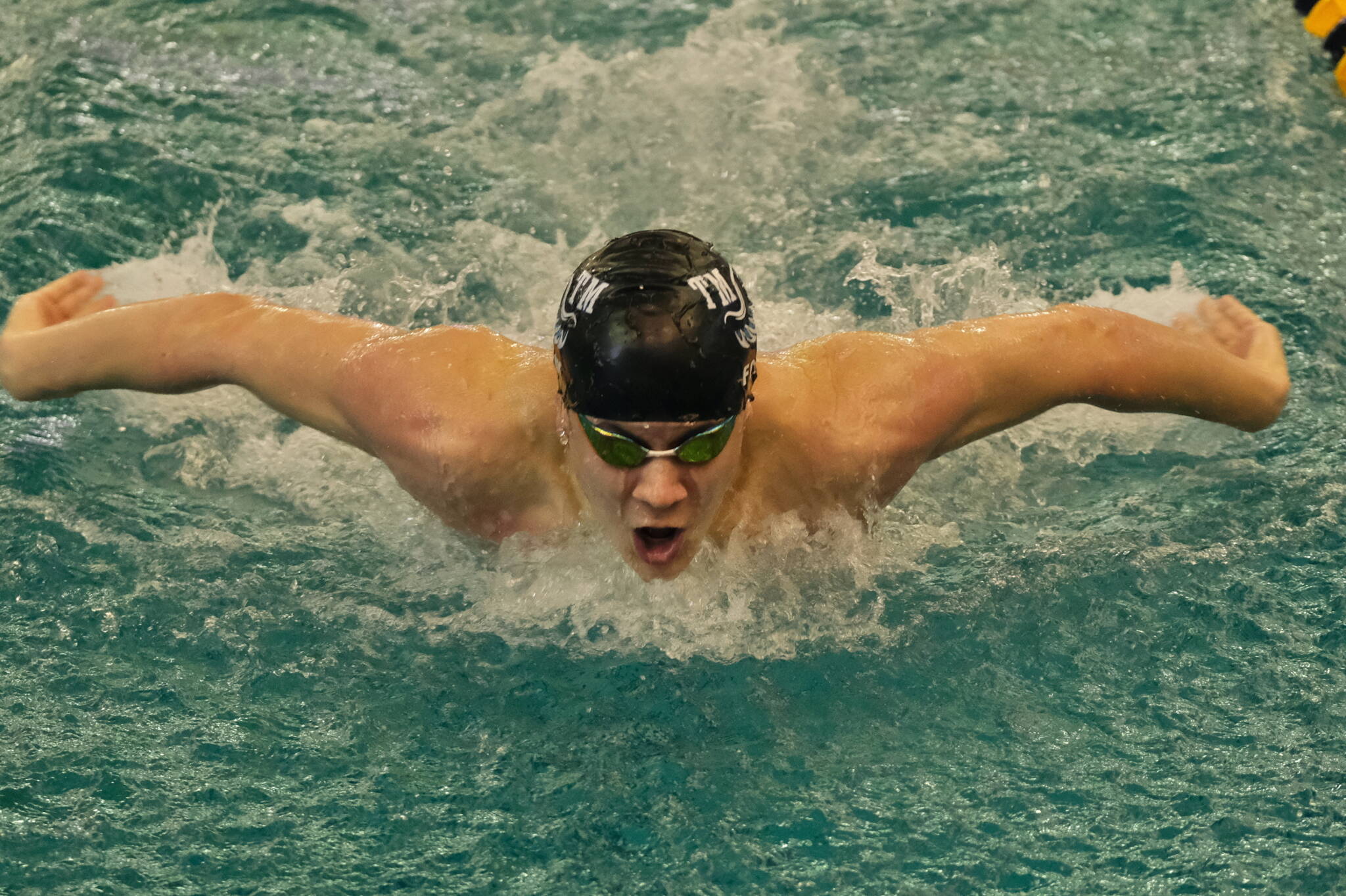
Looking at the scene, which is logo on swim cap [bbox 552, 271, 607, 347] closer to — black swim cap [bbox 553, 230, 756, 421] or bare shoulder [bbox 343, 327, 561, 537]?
black swim cap [bbox 553, 230, 756, 421]

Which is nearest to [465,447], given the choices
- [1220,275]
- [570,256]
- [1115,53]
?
[570,256]

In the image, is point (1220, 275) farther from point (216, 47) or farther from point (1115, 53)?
point (216, 47)

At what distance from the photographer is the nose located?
281 centimetres

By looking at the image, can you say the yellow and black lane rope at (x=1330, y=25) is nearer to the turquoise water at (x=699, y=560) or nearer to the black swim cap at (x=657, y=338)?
the turquoise water at (x=699, y=560)

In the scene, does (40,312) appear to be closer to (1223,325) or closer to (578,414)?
(578,414)

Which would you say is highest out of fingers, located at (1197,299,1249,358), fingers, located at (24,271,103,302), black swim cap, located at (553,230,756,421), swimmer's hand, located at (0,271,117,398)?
black swim cap, located at (553,230,756,421)

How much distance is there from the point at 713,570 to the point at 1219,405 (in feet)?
4.21

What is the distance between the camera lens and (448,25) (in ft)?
19.2

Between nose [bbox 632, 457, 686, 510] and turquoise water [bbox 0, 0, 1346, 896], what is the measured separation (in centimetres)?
53

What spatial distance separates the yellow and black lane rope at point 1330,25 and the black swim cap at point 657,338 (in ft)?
12.5

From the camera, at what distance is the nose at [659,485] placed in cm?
281

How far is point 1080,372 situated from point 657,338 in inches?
42.6

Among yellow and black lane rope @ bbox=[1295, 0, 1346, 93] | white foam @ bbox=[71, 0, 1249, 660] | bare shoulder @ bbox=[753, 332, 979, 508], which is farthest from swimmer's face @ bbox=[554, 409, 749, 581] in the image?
yellow and black lane rope @ bbox=[1295, 0, 1346, 93]

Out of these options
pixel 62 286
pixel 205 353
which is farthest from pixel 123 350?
pixel 62 286
